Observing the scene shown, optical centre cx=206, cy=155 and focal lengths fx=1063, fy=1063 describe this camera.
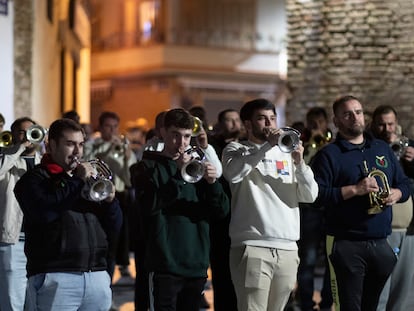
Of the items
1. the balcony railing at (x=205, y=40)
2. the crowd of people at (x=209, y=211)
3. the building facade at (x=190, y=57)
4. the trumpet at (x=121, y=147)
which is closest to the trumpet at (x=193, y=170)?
the crowd of people at (x=209, y=211)

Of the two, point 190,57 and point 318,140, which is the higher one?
point 190,57

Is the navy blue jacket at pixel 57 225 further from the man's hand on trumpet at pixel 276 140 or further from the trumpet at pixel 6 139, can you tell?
the trumpet at pixel 6 139

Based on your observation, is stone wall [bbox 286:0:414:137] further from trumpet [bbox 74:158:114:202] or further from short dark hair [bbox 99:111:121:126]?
trumpet [bbox 74:158:114:202]

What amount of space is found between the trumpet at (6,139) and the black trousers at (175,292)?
8.81 feet

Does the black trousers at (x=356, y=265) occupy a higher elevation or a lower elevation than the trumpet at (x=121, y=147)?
lower

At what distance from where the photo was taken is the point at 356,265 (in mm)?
7340

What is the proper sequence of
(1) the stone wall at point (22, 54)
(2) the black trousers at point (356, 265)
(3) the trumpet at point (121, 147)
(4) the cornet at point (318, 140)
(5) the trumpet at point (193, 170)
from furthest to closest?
1. (1) the stone wall at point (22, 54)
2. (3) the trumpet at point (121, 147)
3. (4) the cornet at point (318, 140)
4. (2) the black trousers at point (356, 265)
5. (5) the trumpet at point (193, 170)

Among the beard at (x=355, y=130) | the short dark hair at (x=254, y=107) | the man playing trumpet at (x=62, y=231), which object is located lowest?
the man playing trumpet at (x=62, y=231)

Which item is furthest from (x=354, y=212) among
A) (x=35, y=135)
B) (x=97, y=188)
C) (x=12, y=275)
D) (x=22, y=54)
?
(x=22, y=54)

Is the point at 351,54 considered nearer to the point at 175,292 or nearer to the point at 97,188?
the point at 175,292

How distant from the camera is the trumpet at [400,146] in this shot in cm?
878

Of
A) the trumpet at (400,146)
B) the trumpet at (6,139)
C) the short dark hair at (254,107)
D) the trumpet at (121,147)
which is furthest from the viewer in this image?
the trumpet at (121,147)

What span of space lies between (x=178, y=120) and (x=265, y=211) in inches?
35.3

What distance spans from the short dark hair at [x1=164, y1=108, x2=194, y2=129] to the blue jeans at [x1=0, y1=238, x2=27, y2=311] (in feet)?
7.89
